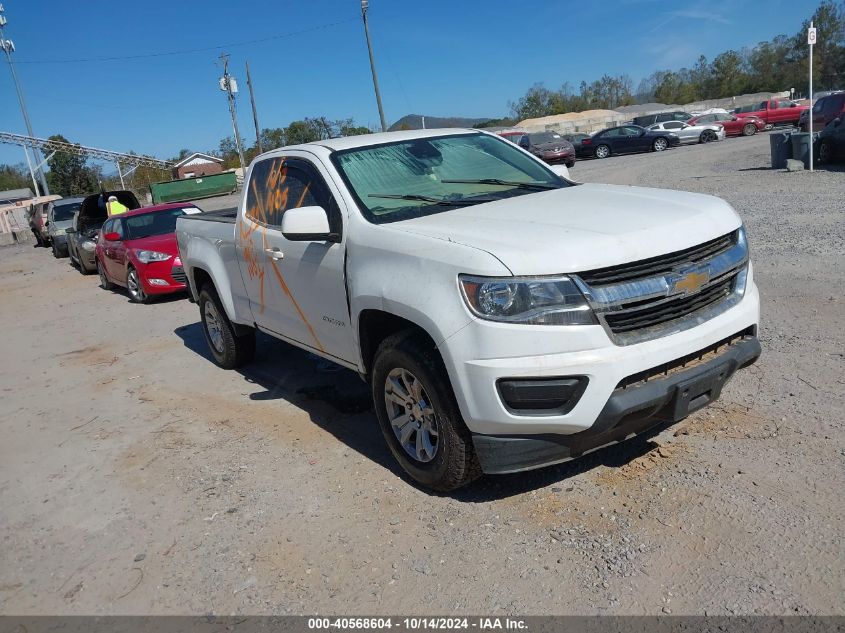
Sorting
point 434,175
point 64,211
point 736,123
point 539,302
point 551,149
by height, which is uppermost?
point 434,175

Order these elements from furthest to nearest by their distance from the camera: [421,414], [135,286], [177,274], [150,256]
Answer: [135,286] < [150,256] < [177,274] < [421,414]

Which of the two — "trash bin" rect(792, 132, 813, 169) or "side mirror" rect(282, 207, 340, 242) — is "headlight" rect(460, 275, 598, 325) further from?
"trash bin" rect(792, 132, 813, 169)

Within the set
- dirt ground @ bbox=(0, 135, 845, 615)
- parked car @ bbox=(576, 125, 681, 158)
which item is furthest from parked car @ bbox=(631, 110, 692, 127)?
dirt ground @ bbox=(0, 135, 845, 615)

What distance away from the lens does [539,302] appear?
3137 millimetres

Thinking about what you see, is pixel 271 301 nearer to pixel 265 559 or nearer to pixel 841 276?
pixel 265 559

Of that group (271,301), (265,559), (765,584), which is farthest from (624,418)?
(271,301)

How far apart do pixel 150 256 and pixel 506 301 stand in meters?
9.88

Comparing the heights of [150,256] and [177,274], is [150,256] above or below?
above

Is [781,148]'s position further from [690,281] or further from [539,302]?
[539,302]

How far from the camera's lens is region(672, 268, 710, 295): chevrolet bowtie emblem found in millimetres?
3336

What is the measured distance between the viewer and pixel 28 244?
3092 centimetres

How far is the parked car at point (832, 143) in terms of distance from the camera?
16.2 metres

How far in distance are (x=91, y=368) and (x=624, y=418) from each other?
6.54m

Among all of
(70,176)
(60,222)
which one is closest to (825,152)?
(60,222)
